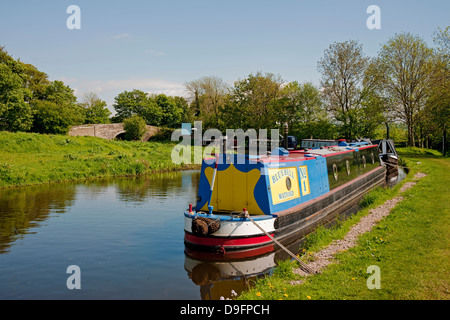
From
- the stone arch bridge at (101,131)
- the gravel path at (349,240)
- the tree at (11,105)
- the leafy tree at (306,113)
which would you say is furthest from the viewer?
the leafy tree at (306,113)

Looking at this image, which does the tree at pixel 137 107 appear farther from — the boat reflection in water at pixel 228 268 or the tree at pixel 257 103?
the boat reflection in water at pixel 228 268

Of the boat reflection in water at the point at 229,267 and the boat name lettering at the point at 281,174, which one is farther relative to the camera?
the boat name lettering at the point at 281,174

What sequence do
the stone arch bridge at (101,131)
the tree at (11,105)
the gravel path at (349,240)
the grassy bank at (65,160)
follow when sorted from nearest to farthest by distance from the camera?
the gravel path at (349,240), the grassy bank at (65,160), the tree at (11,105), the stone arch bridge at (101,131)

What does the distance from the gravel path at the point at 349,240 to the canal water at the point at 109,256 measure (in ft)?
4.85

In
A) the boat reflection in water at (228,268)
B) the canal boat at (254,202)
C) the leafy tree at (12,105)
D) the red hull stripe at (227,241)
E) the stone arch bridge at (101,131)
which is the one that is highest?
the leafy tree at (12,105)

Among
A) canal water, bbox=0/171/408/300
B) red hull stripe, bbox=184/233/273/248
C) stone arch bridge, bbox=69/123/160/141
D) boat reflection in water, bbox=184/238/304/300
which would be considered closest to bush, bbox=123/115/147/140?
stone arch bridge, bbox=69/123/160/141

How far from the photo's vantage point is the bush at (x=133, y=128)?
1961 inches

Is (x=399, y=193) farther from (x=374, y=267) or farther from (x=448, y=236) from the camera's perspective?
(x=374, y=267)

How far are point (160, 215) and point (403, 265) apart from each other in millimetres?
10274

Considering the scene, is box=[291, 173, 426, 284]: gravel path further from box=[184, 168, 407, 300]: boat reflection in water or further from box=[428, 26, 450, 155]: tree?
box=[428, 26, 450, 155]: tree

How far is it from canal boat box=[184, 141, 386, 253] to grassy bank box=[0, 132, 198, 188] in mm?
16108

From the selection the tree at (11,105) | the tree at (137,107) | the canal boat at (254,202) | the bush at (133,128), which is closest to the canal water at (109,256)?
the canal boat at (254,202)

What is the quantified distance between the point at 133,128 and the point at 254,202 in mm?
41761

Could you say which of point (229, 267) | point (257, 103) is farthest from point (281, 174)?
point (257, 103)
